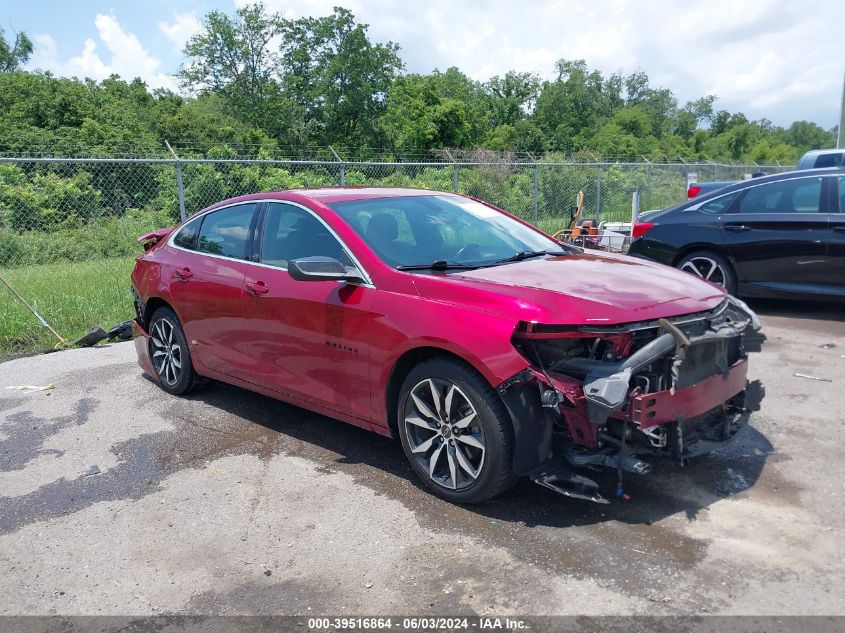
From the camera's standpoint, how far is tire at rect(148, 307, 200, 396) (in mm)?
5801

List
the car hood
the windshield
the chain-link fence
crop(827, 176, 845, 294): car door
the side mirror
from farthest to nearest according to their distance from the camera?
the chain-link fence → crop(827, 176, 845, 294): car door → the windshield → the side mirror → the car hood

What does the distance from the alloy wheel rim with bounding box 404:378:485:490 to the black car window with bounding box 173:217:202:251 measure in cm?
270

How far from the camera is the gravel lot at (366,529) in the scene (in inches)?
123

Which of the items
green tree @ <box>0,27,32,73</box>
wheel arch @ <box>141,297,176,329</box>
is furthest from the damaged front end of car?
green tree @ <box>0,27,32,73</box>

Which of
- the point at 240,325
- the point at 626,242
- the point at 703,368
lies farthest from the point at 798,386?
the point at 626,242

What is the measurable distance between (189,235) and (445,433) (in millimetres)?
3102

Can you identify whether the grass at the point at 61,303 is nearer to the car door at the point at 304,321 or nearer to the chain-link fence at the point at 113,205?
the chain-link fence at the point at 113,205

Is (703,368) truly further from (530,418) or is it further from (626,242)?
(626,242)

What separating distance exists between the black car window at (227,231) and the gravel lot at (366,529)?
1.27m

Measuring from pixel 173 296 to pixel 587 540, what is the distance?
3.74m

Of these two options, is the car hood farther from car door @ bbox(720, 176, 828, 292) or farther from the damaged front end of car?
car door @ bbox(720, 176, 828, 292)

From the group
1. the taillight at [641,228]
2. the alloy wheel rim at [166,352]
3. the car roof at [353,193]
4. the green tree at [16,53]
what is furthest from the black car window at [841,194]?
the green tree at [16,53]

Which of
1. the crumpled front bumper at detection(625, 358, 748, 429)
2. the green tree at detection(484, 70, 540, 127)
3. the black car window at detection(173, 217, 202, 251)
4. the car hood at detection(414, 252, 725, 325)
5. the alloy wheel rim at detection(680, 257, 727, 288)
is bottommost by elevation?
the crumpled front bumper at detection(625, 358, 748, 429)

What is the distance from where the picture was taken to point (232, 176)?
15719 mm
